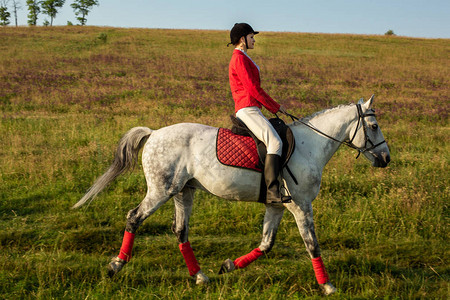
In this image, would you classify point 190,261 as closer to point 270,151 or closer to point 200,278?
point 200,278

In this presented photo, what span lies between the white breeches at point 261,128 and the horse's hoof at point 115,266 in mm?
2259

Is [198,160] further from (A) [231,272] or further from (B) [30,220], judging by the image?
(B) [30,220]

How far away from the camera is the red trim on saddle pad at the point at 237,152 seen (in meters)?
4.73

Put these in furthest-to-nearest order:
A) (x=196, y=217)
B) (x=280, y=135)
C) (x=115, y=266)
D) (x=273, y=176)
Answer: (x=196, y=217) → (x=280, y=135) → (x=115, y=266) → (x=273, y=176)

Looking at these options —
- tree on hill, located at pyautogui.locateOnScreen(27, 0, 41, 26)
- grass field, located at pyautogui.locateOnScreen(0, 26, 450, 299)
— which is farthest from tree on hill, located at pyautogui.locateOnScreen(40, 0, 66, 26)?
grass field, located at pyautogui.locateOnScreen(0, 26, 450, 299)

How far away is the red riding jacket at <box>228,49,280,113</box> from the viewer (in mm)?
4730

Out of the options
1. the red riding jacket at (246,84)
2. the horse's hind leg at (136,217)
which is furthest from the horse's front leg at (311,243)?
the horse's hind leg at (136,217)

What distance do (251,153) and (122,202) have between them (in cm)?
344

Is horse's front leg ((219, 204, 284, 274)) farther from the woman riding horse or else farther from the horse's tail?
the horse's tail

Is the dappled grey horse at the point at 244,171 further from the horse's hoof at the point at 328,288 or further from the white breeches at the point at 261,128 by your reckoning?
the white breeches at the point at 261,128

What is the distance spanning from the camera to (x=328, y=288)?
455cm

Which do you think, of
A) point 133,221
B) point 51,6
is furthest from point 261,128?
point 51,6

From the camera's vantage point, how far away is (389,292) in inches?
175

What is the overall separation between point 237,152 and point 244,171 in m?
0.25
